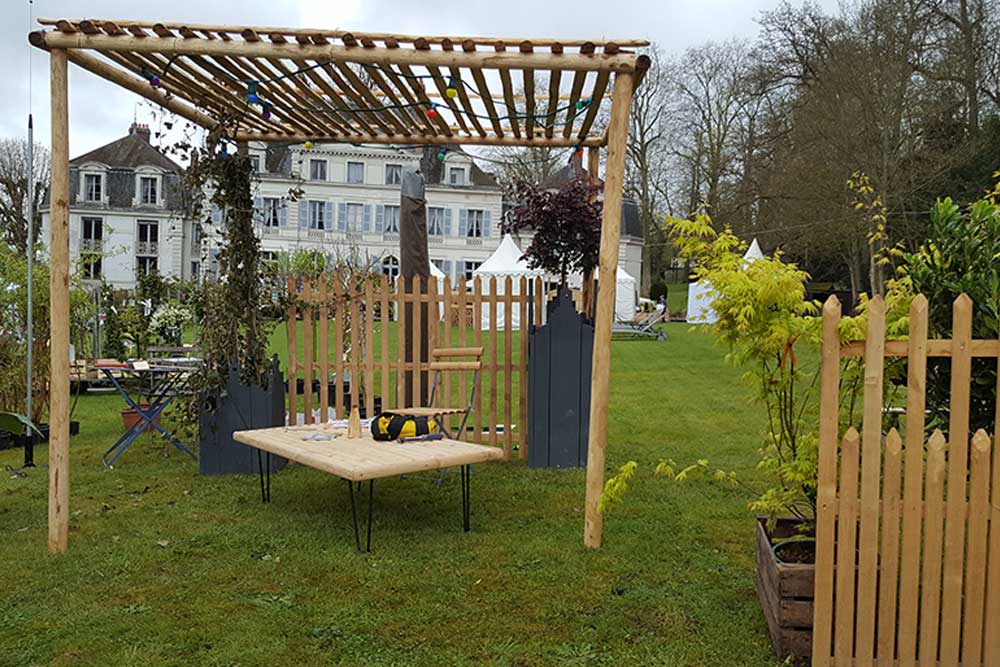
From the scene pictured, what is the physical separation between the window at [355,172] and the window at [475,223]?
18.1ft

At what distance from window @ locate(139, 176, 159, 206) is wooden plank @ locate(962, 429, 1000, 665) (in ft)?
141

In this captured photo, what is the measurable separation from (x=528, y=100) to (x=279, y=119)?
2377 millimetres

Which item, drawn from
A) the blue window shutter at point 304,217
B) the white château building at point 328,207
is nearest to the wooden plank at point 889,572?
the white château building at point 328,207

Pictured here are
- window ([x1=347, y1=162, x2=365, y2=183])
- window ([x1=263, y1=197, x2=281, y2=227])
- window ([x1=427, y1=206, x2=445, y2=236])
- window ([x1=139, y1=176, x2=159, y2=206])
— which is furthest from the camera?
window ([x1=139, y1=176, x2=159, y2=206])

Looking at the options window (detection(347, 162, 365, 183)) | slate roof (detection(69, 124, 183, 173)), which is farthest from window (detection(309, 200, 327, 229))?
slate roof (detection(69, 124, 183, 173))

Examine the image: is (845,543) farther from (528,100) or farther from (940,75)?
(940,75)

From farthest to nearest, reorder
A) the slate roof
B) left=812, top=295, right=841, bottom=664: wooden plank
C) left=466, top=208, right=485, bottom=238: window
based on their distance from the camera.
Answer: the slate roof < left=466, top=208, right=485, bottom=238: window < left=812, top=295, right=841, bottom=664: wooden plank

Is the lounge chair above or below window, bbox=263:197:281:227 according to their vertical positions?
below

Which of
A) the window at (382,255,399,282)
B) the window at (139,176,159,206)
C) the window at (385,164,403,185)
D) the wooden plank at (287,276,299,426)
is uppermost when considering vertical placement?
the window at (385,164,403,185)

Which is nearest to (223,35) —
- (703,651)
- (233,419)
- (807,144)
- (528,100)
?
(528,100)

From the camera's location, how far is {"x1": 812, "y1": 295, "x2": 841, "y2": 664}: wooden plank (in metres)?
2.93

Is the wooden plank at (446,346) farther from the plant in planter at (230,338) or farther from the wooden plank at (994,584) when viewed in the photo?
the wooden plank at (994,584)

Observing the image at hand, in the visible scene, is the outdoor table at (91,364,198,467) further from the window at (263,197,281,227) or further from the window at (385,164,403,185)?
the window at (385,164,403,185)

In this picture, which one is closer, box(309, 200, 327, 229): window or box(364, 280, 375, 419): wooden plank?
box(364, 280, 375, 419): wooden plank
